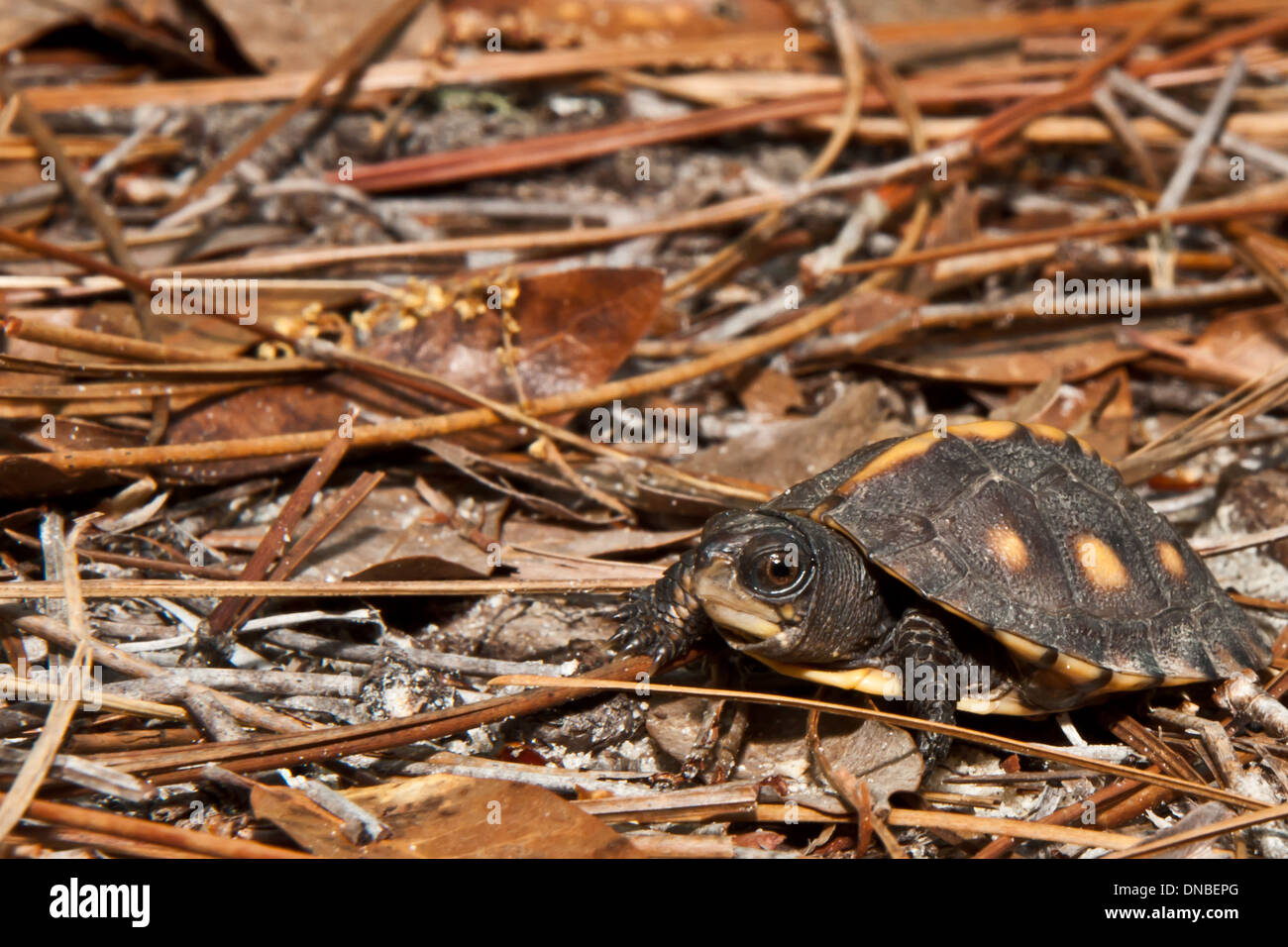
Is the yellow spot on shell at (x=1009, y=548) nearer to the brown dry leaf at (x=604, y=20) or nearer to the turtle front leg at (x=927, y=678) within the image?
the turtle front leg at (x=927, y=678)

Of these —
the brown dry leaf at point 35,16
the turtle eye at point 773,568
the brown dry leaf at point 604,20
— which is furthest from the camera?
the brown dry leaf at point 604,20

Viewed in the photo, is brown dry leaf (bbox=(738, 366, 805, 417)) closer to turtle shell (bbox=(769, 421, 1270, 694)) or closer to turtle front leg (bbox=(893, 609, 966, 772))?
turtle shell (bbox=(769, 421, 1270, 694))

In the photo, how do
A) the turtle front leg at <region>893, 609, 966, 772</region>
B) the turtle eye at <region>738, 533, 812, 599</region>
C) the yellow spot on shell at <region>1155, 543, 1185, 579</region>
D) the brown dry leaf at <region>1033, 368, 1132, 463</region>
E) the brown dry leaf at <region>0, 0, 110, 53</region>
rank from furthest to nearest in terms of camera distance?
the brown dry leaf at <region>0, 0, 110, 53</region> < the brown dry leaf at <region>1033, 368, 1132, 463</region> < the yellow spot on shell at <region>1155, 543, 1185, 579</region> < the turtle front leg at <region>893, 609, 966, 772</region> < the turtle eye at <region>738, 533, 812, 599</region>

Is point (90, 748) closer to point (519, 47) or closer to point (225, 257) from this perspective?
point (225, 257)

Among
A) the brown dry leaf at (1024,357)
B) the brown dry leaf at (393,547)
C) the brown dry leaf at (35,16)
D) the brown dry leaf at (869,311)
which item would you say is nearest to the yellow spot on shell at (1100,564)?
the brown dry leaf at (1024,357)

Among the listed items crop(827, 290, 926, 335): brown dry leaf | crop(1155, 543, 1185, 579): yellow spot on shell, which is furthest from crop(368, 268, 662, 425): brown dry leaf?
crop(1155, 543, 1185, 579): yellow spot on shell

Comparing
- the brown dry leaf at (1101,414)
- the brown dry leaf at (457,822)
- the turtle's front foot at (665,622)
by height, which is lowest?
the brown dry leaf at (457,822)
